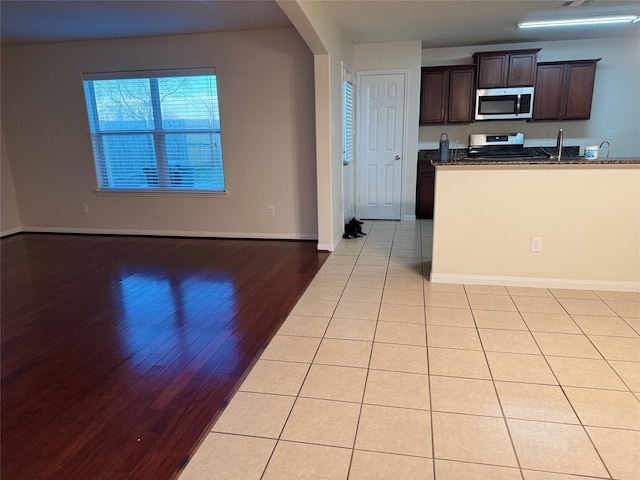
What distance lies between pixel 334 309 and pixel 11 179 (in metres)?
5.14

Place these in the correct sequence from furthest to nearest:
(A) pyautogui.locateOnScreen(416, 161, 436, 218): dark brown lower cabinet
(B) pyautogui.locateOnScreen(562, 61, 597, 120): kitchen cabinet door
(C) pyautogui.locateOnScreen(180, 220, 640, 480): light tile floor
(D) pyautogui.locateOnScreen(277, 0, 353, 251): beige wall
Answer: (A) pyautogui.locateOnScreen(416, 161, 436, 218): dark brown lower cabinet → (B) pyautogui.locateOnScreen(562, 61, 597, 120): kitchen cabinet door → (D) pyautogui.locateOnScreen(277, 0, 353, 251): beige wall → (C) pyautogui.locateOnScreen(180, 220, 640, 480): light tile floor

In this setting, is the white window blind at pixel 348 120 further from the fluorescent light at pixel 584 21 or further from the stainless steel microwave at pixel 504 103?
the fluorescent light at pixel 584 21

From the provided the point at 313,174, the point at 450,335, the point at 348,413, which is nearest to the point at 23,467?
the point at 348,413

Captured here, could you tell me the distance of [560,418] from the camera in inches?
68.7

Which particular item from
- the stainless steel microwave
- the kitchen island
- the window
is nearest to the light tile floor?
the kitchen island

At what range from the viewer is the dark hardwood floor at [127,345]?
1.68 metres

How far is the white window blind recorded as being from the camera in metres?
4.79

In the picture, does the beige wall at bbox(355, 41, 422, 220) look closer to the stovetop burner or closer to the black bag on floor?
the stovetop burner

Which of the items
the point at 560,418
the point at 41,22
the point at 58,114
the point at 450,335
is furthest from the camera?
the point at 58,114

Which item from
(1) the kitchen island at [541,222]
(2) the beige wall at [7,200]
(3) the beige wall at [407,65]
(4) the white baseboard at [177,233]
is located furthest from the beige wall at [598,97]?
(2) the beige wall at [7,200]

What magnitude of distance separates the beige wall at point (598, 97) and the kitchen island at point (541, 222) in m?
3.00

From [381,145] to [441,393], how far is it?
4.25m

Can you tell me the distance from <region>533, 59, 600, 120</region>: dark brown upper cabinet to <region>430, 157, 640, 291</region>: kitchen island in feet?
9.46

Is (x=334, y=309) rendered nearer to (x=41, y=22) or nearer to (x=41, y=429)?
(x=41, y=429)
